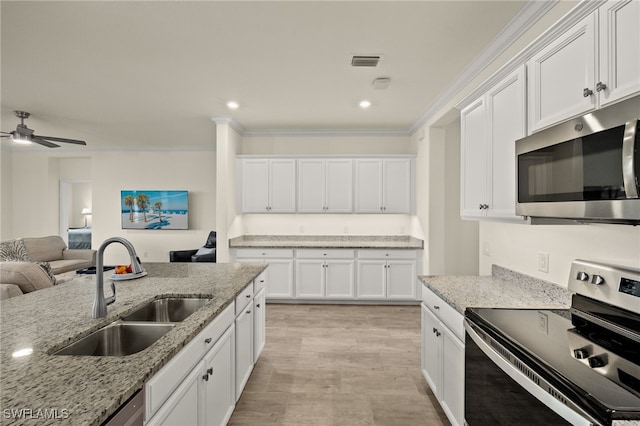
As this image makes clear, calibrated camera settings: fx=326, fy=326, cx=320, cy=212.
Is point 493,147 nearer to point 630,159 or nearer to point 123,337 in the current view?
point 630,159

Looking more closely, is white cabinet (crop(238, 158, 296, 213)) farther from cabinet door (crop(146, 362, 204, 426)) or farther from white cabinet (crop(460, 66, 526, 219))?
cabinet door (crop(146, 362, 204, 426))

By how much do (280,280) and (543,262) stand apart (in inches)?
141

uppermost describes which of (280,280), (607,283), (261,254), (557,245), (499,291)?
(557,245)

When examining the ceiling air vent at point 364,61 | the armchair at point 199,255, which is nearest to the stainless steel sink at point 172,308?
the ceiling air vent at point 364,61

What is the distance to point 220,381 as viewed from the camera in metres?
1.91

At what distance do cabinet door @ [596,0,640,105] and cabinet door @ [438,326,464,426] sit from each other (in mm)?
1358

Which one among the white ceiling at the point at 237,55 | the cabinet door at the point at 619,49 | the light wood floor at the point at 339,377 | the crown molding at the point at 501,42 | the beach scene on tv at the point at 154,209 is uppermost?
the white ceiling at the point at 237,55

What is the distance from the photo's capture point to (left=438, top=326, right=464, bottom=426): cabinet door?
5.99 feet

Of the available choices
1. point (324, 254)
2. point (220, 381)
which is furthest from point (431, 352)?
point (324, 254)

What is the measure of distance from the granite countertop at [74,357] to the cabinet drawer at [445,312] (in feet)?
4.40

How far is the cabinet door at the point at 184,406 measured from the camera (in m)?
1.22

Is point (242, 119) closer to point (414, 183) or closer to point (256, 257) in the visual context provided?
point (256, 257)

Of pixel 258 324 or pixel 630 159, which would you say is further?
pixel 258 324

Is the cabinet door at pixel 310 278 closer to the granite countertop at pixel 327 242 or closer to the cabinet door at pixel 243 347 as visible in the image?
the granite countertop at pixel 327 242
